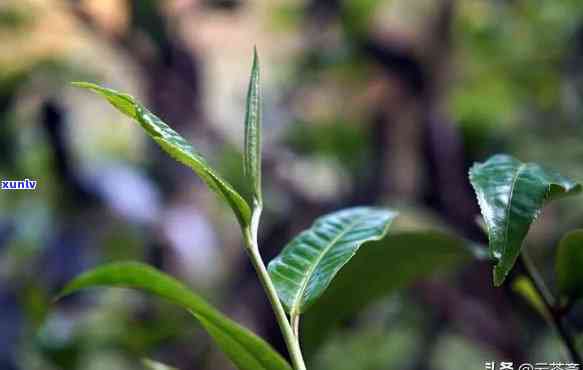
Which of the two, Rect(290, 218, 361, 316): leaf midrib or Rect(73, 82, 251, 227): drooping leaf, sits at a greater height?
Rect(73, 82, 251, 227): drooping leaf

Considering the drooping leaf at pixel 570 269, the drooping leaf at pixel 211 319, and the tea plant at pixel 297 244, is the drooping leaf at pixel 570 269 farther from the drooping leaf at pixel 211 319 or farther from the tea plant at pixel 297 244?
the drooping leaf at pixel 211 319

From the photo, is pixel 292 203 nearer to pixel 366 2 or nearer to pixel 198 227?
pixel 198 227

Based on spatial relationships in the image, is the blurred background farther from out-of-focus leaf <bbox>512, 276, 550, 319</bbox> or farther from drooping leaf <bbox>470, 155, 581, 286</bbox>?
drooping leaf <bbox>470, 155, 581, 286</bbox>

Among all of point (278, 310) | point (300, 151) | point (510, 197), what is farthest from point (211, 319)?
point (300, 151)

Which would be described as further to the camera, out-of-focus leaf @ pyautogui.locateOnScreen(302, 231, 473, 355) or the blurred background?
the blurred background

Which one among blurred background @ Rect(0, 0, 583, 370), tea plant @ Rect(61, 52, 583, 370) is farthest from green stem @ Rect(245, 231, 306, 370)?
blurred background @ Rect(0, 0, 583, 370)

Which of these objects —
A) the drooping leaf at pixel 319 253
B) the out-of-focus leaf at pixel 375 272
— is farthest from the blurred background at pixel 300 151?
the drooping leaf at pixel 319 253

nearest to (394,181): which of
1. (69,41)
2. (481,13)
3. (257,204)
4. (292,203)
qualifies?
(292,203)
